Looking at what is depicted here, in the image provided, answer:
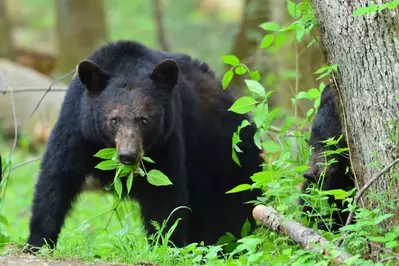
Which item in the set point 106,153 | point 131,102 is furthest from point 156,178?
point 131,102

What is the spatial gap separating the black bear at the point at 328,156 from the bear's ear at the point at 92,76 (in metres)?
1.75

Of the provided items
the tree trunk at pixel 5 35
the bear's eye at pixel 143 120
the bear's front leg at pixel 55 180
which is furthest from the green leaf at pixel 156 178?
the tree trunk at pixel 5 35

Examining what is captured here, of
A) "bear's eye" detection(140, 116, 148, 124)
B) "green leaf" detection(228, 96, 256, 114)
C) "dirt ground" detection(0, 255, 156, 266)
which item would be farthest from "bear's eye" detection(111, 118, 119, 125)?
"dirt ground" detection(0, 255, 156, 266)

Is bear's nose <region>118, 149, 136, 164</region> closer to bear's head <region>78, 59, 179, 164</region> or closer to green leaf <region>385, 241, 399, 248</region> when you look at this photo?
bear's head <region>78, 59, 179, 164</region>

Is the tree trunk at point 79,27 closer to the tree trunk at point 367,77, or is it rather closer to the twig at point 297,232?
the twig at point 297,232

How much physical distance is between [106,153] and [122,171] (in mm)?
188

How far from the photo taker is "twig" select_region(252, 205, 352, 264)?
471 cm

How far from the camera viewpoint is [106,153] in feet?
20.5

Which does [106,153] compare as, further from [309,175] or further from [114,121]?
[309,175]

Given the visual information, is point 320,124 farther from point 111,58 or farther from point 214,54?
point 214,54

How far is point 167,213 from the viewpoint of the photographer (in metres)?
6.69

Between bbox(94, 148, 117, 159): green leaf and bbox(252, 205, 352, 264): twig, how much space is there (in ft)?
4.27

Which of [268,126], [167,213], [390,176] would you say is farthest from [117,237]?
[390,176]

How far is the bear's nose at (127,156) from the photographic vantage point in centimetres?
602
